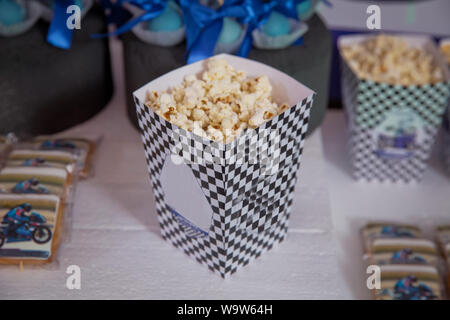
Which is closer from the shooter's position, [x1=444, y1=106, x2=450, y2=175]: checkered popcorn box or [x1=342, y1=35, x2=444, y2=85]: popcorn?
[x1=342, y1=35, x2=444, y2=85]: popcorn

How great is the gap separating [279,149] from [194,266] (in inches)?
14.2

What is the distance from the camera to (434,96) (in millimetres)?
1257

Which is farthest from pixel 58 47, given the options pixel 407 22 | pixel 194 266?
pixel 407 22

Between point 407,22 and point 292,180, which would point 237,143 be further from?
point 407,22

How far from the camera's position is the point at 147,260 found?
1.12 metres

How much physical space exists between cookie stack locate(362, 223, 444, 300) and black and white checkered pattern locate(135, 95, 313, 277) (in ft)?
0.91

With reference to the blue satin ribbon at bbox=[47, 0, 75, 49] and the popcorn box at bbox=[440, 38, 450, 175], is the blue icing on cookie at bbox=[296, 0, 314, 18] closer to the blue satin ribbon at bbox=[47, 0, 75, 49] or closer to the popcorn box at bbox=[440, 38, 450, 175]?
the popcorn box at bbox=[440, 38, 450, 175]

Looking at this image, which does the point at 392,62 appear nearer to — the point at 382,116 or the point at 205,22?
the point at 382,116

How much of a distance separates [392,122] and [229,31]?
50cm

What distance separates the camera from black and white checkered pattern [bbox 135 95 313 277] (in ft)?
2.77

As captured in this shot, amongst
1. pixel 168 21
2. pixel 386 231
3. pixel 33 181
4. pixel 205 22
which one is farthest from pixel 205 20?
pixel 386 231

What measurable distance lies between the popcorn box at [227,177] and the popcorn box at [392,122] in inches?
15.0

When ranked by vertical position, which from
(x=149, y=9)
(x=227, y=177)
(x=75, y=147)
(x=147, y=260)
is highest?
(x=149, y=9)

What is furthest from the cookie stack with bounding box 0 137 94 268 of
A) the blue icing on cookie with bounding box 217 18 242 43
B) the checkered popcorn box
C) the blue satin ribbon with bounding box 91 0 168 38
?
the checkered popcorn box
